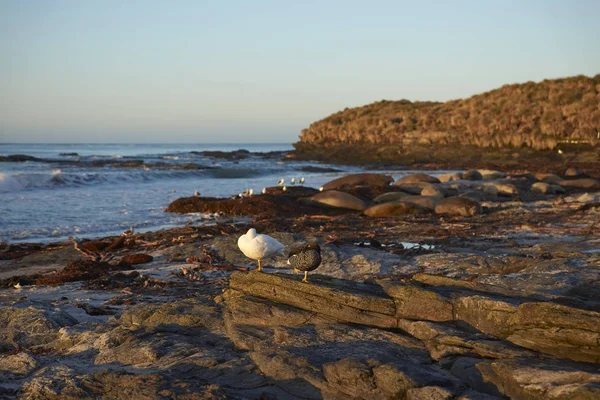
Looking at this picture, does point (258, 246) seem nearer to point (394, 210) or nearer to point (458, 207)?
point (394, 210)

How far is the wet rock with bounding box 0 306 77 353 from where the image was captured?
5.98 metres

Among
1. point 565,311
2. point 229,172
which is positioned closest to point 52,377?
point 565,311

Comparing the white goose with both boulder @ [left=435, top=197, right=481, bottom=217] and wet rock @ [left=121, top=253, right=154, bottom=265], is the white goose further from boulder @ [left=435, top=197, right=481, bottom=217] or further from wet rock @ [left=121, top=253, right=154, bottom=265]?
boulder @ [left=435, top=197, right=481, bottom=217]

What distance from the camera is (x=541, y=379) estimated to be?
3947mm

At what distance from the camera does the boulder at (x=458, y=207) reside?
16016mm

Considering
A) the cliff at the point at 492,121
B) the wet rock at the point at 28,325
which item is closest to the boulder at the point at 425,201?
the wet rock at the point at 28,325

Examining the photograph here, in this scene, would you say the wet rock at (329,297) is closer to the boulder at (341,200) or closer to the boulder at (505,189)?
the boulder at (341,200)

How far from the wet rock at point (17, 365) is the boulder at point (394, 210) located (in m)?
12.1

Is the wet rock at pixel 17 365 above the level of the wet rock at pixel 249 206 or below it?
below

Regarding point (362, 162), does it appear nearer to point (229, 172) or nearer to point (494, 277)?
point (229, 172)

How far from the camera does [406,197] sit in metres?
17.6

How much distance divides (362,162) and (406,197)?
33.1 metres

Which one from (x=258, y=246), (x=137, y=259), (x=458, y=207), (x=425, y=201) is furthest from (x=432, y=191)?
(x=258, y=246)

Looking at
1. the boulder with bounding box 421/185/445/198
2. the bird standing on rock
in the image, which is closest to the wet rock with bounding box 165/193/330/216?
the boulder with bounding box 421/185/445/198
